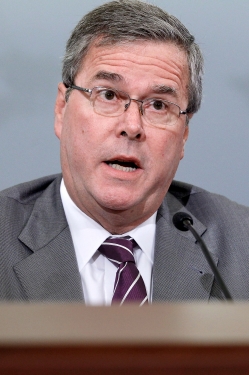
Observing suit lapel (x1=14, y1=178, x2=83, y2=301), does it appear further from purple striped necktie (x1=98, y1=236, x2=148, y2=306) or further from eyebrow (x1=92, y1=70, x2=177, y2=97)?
eyebrow (x1=92, y1=70, x2=177, y2=97)

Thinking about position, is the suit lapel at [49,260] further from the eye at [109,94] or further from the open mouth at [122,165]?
the eye at [109,94]

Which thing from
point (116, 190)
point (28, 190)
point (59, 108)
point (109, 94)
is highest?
point (109, 94)

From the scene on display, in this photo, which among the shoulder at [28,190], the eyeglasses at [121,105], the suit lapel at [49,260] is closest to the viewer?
the suit lapel at [49,260]

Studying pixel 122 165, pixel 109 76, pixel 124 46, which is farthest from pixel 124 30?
pixel 122 165

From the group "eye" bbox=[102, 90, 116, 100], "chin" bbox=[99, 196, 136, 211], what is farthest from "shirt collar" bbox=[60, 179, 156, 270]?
"eye" bbox=[102, 90, 116, 100]

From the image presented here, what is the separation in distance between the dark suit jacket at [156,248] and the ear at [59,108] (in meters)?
0.17

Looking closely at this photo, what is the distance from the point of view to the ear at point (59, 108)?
6.26ft

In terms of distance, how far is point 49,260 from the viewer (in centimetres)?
169

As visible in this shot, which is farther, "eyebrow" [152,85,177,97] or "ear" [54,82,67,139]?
"ear" [54,82,67,139]

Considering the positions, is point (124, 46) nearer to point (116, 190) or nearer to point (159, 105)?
point (159, 105)

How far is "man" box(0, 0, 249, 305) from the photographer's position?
168cm

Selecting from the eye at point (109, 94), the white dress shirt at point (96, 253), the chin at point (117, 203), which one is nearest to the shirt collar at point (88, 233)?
the white dress shirt at point (96, 253)

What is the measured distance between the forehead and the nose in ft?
0.25

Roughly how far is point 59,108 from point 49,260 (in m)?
0.53
